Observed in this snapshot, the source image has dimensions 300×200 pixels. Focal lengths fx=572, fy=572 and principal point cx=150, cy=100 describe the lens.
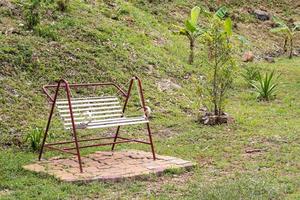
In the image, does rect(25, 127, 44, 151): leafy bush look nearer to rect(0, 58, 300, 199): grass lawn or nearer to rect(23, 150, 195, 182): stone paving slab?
rect(0, 58, 300, 199): grass lawn

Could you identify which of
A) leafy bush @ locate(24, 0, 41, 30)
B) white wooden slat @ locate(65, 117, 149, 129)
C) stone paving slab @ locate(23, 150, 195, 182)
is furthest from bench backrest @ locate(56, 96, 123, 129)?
leafy bush @ locate(24, 0, 41, 30)

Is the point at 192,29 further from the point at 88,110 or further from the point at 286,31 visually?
the point at 88,110

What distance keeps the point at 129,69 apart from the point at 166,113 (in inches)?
72.8

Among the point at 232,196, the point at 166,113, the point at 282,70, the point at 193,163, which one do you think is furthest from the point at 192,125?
the point at 282,70

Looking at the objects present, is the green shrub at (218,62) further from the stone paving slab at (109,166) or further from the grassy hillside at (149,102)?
the stone paving slab at (109,166)

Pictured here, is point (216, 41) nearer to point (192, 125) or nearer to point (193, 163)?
point (192, 125)

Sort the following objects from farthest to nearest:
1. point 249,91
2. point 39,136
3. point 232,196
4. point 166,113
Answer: point 249,91 → point 166,113 → point 39,136 → point 232,196

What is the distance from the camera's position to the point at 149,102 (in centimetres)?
1055

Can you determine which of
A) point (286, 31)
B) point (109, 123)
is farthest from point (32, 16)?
point (286, 31)

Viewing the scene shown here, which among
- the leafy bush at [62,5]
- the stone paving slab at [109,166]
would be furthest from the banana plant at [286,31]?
the stone paving slab at [109,166]

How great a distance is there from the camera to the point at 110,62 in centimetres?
1160

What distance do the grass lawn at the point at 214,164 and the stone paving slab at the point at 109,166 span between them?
0.13 metres

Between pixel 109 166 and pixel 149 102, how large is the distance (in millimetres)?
3871

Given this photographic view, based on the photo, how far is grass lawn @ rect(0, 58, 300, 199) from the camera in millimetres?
5691
